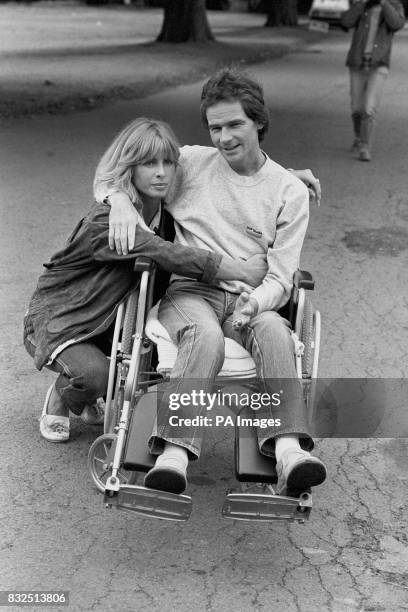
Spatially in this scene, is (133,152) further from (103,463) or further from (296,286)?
(103,463)

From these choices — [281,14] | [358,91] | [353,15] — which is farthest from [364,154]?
[281,14]

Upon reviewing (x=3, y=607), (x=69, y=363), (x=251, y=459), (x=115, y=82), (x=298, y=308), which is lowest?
(x=3, y=607)

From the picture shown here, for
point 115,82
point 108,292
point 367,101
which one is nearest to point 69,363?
point 108,292

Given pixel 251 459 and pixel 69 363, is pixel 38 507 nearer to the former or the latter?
pixel 69 363

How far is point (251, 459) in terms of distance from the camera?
3766mm

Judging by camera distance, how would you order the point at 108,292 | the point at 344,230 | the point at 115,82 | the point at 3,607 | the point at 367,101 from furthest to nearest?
the point at 115,82 < the point at 367,101 < the point at 344,230 < the point at 108,292 < the point at 3,607

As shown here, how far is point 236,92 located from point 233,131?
15 cm

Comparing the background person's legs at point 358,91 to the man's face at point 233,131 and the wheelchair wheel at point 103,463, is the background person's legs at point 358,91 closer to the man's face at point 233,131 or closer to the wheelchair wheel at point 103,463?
the man's face at point 233,131

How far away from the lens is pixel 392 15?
10.7 metres

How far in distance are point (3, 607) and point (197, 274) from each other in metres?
1.52

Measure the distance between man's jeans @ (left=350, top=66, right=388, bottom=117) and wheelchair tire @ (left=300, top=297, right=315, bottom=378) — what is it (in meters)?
6.83

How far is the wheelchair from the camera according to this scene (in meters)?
3.55

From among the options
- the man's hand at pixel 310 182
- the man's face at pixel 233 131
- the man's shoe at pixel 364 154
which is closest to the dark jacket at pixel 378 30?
the man's shoe at pixel 364 154

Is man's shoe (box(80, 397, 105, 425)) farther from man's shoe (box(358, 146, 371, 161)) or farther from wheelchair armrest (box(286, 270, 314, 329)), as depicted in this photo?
man's shoe (box(358, 146, 371, 161))
